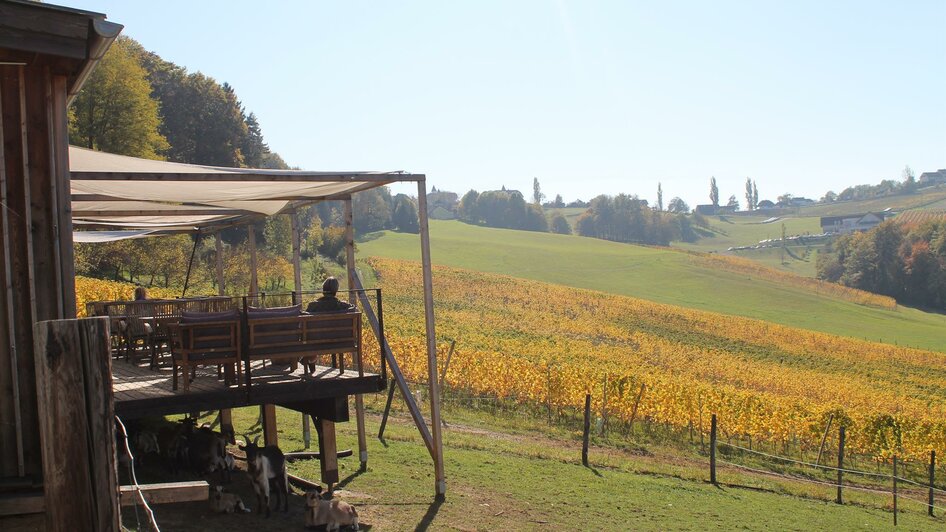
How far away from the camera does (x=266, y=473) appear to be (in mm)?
8242

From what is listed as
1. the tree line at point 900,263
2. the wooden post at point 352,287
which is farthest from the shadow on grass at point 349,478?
the tree line at point 900,263

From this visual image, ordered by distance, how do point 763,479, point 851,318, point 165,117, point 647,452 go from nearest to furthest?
point 763,479 → point 647,452 → point 165,117 → point 851,318

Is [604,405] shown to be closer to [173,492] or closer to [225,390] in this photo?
[225,390]

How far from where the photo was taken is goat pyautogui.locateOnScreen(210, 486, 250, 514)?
8.09 metres

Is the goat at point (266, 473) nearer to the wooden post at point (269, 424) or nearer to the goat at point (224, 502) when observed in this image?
the goat at point (224, 502)

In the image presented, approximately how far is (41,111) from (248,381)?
3.34 meters

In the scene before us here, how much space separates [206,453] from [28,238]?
4.34 metres

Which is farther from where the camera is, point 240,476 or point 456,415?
Result: point 456,415

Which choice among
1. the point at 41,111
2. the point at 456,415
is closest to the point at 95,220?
the point at 41,111

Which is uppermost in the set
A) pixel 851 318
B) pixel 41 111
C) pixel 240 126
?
pixel 240 126

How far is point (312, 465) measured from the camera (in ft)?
36.7

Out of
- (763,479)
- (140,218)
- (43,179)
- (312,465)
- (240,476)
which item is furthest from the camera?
(763,479)

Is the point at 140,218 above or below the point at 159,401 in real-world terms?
above

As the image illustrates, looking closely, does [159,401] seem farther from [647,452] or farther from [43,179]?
[647,452]
